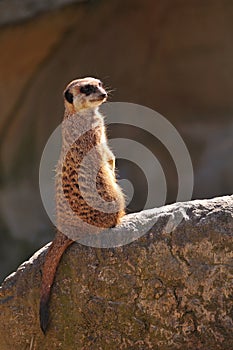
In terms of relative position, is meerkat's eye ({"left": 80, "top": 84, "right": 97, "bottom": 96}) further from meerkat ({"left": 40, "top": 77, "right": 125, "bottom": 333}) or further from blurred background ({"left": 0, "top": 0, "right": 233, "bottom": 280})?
blurred background ({"left": 0, "top": 0, "right": 233, "bottom": 280})

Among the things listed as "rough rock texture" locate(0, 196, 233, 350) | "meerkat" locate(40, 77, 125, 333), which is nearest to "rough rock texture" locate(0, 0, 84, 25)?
"meerkat" locate(40, 77, 125, 333)

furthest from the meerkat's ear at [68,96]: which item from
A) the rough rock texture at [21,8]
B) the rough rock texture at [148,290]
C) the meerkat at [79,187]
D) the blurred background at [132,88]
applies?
the blurred background at [132,88]

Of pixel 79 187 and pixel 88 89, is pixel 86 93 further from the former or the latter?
pixel 79 187

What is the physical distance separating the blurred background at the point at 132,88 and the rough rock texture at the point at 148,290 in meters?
4.04

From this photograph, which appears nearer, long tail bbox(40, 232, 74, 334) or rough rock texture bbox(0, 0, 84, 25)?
long tail bbox(40, 232, 74, 334)

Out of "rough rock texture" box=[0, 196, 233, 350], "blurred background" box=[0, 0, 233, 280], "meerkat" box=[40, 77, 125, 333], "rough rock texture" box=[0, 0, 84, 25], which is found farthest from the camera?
"blurred background" box=[0, 0, 233, 280]

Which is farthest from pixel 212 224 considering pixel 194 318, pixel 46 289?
pixel 46 289

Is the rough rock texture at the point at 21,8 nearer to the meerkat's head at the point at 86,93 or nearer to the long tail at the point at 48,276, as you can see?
the meerkat's head at the point at 86,93

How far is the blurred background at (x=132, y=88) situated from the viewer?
7797 millimetres

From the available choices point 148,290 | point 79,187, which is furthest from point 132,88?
point 148,290

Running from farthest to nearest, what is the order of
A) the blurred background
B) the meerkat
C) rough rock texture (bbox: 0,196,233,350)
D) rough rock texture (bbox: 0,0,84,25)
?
the blurred background → rough rock texture (bbox: 0,0,84,25) → the meerkat → rough rock texture (bbox: 0,196,233,350)

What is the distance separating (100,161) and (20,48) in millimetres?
3968

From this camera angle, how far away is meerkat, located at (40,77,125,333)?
3586 millimetres

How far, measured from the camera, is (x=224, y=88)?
796 cm
